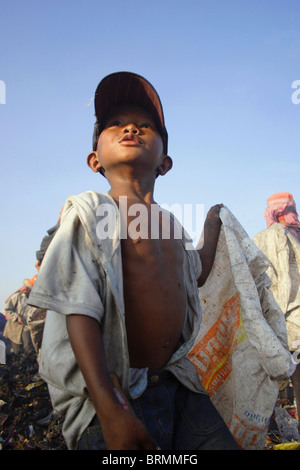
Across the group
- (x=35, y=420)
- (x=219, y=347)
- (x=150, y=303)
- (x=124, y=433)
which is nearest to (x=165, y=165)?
(x=150, y=303)

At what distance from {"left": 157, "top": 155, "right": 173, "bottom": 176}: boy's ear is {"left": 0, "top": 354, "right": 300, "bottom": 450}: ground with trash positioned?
1999 millimetres

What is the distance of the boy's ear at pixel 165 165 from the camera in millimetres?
2312

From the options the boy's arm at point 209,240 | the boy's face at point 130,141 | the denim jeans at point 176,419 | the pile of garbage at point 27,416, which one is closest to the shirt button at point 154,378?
the denim jeans at point 176,419

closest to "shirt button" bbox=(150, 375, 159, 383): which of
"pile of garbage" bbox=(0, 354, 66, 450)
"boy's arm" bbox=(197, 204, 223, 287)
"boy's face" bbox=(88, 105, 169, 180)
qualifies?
"boy's arm" bbox=(197, 204, 223, 287)

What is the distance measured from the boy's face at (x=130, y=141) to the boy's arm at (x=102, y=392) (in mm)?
918

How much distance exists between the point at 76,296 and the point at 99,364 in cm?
28

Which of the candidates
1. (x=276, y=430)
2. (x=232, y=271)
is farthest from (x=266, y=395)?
(x=276, y=430)

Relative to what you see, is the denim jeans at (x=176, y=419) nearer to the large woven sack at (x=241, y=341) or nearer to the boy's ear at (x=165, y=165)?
the large woven sack at (x=241, y=341)

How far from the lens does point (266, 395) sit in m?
2.08

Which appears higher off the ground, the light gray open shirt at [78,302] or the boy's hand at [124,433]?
the light gray open shirt at [78,302]

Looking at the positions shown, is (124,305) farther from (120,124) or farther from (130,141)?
(120,124)

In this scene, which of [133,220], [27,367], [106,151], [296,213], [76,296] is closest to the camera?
[76,296]
